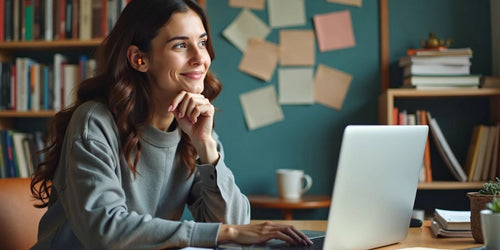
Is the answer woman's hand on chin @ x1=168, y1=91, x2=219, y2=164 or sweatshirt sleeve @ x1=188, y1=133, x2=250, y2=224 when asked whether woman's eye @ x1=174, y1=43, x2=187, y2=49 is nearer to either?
woman's hand on chin @ x1=168, y1=91, x2=219, y2=164

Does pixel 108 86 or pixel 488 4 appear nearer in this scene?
pixel 108 86

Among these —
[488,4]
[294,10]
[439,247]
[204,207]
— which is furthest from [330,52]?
[439,247]

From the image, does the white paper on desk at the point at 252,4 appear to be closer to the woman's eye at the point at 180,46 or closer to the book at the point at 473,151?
the book at the point at 473,151

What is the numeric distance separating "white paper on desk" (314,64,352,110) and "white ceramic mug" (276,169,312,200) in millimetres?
428

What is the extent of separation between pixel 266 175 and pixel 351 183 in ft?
6.34

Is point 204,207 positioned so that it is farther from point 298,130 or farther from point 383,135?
point 298,130

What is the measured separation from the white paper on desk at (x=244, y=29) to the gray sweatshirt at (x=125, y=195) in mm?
1440

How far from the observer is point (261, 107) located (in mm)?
2895

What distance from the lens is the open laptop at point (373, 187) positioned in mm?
961

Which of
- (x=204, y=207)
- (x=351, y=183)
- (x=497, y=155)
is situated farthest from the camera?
(x=497, y=155)

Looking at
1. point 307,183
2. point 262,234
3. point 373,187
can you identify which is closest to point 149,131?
point 262,234

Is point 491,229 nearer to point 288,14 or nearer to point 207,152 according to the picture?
point 207,152

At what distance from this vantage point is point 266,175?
290 centimetres

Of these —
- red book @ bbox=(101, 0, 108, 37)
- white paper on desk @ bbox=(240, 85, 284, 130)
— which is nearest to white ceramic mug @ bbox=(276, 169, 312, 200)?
white paper on desk @ bbox=(240, 85, 284, 130)
